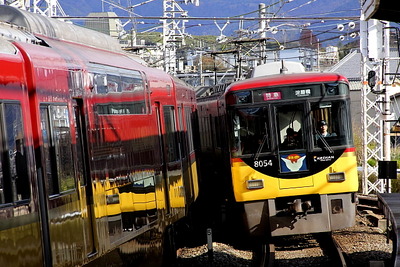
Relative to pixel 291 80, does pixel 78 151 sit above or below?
below

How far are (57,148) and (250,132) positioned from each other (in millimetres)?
6514

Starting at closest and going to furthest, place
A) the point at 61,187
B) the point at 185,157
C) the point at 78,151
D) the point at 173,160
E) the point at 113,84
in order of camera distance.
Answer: the point at 61,187 < the point at 78,151 < the point at 113,84 < the point at 173,160 < the point at 185,157

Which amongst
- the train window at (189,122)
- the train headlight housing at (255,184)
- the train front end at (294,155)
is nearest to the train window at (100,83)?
the train front end at (294,155)

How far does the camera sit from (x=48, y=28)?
8.34 meters

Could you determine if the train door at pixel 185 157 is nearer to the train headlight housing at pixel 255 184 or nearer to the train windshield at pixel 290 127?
the train windshield at pixel 290 127

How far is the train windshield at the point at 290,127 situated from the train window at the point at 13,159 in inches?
281

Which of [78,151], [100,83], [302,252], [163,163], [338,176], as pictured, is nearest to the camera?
[78,151]

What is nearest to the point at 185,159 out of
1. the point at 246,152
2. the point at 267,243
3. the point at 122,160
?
the point at 246,152

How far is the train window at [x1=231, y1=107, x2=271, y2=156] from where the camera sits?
12727 mm

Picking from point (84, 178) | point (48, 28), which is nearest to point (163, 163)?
point (48, 28)

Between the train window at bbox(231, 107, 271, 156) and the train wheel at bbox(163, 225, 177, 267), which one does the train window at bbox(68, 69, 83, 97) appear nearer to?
the train wheel at bbox(163, 225, 177, 267)

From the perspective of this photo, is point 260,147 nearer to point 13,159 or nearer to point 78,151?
point 78,151

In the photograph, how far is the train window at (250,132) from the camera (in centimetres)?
1273

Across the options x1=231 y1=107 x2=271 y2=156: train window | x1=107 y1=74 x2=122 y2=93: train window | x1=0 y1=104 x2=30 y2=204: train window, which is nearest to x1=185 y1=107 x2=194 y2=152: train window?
x1=231 y1=107 x2=271 y2=156: train window
